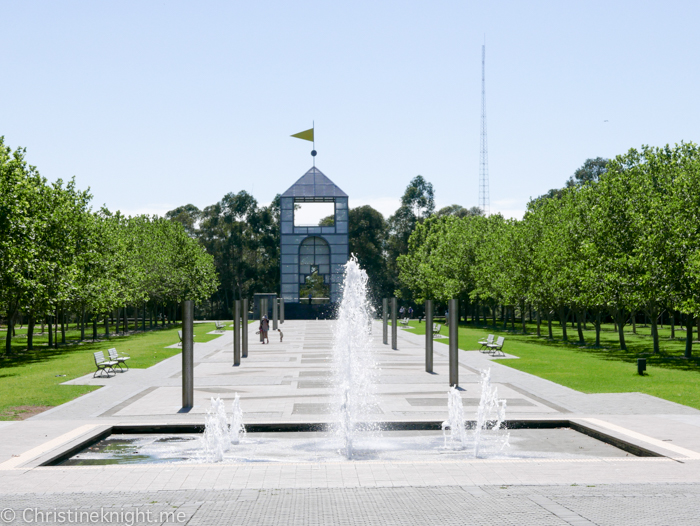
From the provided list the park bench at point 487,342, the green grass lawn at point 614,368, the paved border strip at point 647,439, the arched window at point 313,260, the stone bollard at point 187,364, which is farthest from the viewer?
the arched window at point 313,260

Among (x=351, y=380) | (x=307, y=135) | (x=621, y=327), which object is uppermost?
(x=307, y=135)

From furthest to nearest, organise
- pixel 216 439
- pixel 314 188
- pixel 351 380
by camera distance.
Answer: pixel 314 188
pixel 351 380
pixel 216 439

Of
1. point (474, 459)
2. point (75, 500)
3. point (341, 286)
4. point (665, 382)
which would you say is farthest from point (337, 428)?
point (341, 286)

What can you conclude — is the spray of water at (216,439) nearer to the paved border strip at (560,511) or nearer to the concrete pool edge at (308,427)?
the concrete pool edge at (308,427)

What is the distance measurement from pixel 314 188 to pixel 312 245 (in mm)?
6162

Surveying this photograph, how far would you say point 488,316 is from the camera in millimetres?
100688

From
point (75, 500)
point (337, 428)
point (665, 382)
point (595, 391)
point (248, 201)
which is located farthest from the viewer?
point (248, 201)

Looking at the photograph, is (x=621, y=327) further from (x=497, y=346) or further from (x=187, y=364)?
(x=187, y=364)

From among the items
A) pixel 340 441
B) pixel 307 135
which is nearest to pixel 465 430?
pixel 340 441

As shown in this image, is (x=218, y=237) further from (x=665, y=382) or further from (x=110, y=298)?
(x=665, y=382)

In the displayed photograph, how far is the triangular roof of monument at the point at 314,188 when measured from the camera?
75.1 meters

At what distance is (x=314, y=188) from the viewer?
75500mm

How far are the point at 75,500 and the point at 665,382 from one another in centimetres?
1598

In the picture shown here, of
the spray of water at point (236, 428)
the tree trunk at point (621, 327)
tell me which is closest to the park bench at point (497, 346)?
the tree trunk at point (621, 327)
